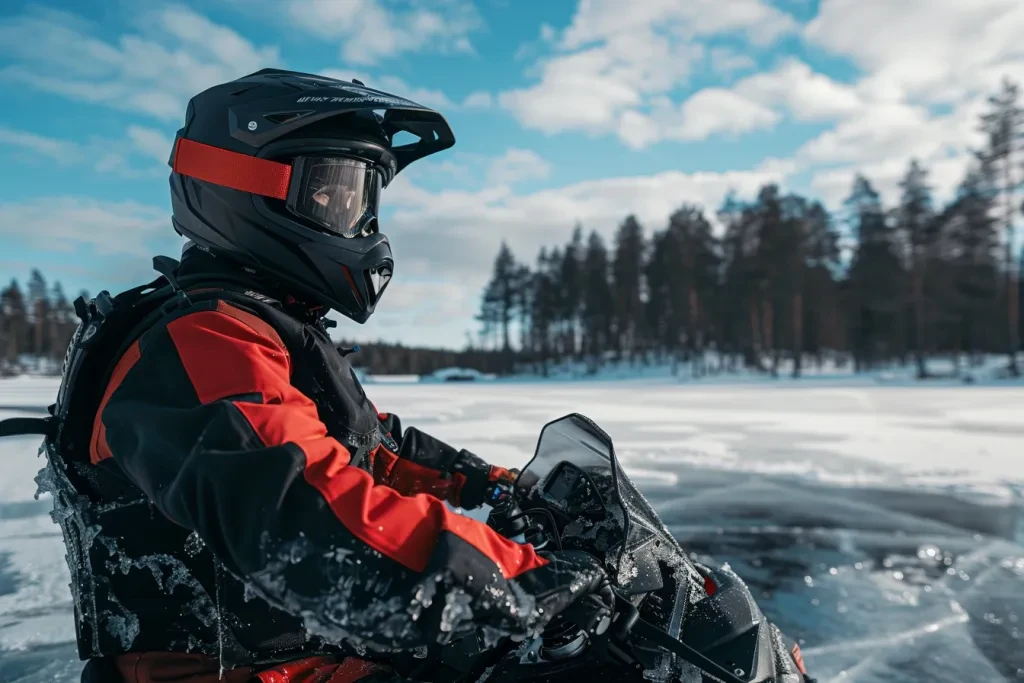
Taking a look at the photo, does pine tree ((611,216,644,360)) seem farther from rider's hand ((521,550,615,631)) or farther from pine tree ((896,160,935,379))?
rider's hand ((521,550,615,631))

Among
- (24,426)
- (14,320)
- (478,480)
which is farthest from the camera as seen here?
(14,320)

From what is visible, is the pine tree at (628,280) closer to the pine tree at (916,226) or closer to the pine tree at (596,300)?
the pine tree at (596,300)

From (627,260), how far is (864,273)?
18269 millimetres

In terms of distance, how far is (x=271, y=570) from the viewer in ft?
4.10

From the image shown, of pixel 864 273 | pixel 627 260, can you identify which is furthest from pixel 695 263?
pixel 864 273

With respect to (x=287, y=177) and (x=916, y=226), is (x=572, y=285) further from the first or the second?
(x=287, y=177)

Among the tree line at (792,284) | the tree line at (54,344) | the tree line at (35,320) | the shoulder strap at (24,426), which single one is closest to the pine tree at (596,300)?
the tree line at (792,284)

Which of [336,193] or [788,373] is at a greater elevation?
[336,193]

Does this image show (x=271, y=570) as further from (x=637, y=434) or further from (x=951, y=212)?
(x=951, y=212)

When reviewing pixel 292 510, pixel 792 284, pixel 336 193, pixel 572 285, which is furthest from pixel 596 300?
pixel 292 510

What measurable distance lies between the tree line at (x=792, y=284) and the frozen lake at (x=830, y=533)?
26.1 m

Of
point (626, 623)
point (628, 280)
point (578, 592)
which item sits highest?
point (628, 280)

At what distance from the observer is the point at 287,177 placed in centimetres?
200

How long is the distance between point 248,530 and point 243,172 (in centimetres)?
119
